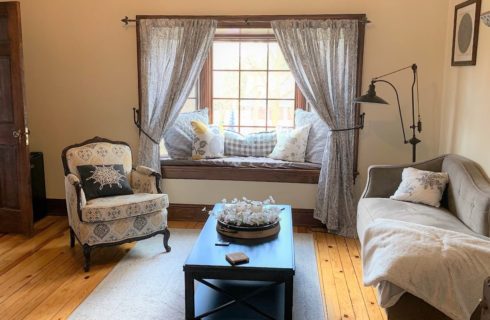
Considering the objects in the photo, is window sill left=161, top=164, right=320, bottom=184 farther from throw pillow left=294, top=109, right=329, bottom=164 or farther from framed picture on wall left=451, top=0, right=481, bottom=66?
framed picture on wall left=451, top=0, right=481, bottom=66

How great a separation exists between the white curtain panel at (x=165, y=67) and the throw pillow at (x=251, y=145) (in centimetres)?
70

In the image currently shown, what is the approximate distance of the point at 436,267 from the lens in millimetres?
2338

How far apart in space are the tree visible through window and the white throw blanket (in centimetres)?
283

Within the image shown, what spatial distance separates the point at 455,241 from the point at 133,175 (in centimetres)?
278

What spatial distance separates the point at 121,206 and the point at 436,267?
2.33 metres

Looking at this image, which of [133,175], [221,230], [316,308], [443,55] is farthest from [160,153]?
[443,55]

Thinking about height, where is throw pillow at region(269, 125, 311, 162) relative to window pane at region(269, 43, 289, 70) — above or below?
below

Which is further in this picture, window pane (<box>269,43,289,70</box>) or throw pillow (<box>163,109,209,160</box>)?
window pane (<box>269,43,289,70</box>)

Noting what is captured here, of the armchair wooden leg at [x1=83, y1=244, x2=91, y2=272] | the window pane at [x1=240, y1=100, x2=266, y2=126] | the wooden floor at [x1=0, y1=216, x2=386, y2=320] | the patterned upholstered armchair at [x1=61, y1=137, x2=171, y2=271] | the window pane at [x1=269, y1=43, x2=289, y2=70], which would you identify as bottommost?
the wooden floor at [x1=0, y1=216, x2=386, y2=320]

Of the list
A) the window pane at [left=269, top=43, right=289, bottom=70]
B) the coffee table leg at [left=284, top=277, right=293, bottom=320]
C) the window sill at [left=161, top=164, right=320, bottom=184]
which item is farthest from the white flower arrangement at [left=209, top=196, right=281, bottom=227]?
the window pane at [left=269, top=43, right=289, bottom=70]

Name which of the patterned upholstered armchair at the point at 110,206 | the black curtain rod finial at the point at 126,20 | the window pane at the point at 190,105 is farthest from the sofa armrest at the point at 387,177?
the black curtain rod finial at the point at 126,20

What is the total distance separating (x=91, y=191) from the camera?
12.9 feet

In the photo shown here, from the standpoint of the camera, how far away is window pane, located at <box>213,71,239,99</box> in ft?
17.3

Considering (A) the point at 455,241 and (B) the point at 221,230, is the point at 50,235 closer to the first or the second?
(B) the point at 221,230
